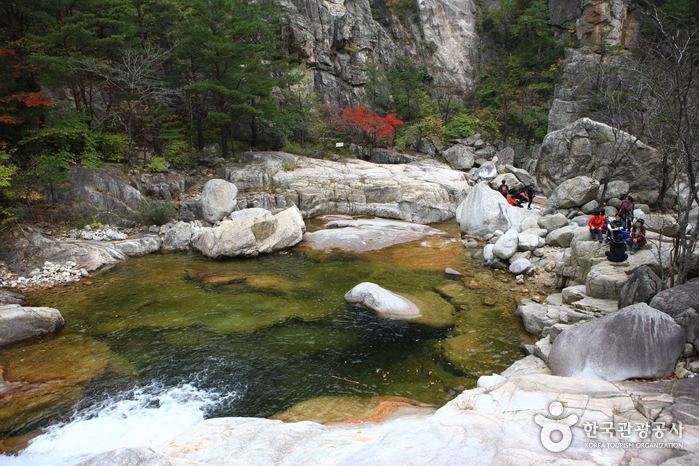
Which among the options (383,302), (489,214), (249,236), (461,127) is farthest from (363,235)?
(461,127)

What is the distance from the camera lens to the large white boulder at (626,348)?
486cm

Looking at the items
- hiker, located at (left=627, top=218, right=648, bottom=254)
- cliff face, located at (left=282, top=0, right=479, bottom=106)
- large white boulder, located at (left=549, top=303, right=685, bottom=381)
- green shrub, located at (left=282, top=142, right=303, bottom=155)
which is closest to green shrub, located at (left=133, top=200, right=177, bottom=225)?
green shrub, located at (left=282, top=142, right=303, bottom=155)

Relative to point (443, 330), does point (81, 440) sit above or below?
above

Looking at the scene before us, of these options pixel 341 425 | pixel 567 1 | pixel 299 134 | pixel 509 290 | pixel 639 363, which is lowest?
pixel 509 290

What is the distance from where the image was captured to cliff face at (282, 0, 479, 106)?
33656 millimetres

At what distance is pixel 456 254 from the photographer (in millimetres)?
13672

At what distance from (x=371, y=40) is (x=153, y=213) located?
31539mm

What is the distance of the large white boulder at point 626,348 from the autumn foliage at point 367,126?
24.9m

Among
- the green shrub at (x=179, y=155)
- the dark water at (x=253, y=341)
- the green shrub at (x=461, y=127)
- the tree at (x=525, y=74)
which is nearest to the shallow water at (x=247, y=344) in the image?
the dark water at (x=253, y=341)

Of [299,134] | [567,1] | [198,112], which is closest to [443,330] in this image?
[198,112]

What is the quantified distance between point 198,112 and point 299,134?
25.1 ft

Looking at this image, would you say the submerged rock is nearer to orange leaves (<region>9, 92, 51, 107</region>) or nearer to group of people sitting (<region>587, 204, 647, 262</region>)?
group of people sitting (<region>587, 204, 647, 262</region>)

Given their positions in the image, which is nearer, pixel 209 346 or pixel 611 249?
pixel 209 346

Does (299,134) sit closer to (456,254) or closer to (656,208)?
(456,254)
